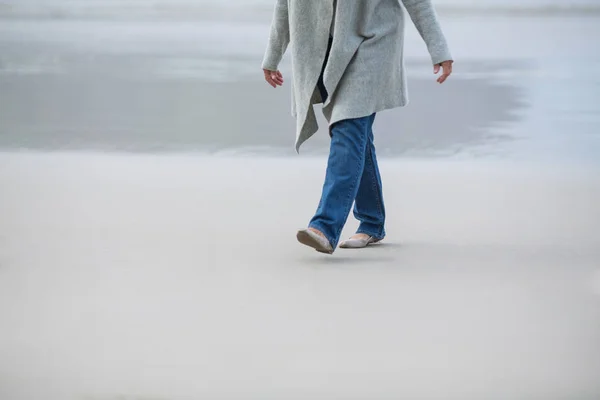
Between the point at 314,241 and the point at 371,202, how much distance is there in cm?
32

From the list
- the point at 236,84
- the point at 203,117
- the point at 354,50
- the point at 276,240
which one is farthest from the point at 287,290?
the point at 236,84

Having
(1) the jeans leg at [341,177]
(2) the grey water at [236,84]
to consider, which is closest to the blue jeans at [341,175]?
(1) the jeans leg at [341,177]

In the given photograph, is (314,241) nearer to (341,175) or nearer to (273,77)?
(341,175)

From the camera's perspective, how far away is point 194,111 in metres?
4.87

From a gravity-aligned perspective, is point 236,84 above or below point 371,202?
below

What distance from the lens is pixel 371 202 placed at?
8.75ft

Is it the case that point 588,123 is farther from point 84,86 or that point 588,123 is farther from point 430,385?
point 430,385

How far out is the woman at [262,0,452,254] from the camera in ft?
8.07

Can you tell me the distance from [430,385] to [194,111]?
339 cm

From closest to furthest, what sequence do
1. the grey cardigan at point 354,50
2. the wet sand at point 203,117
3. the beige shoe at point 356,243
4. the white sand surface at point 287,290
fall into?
the white sand surface at point 287,290, the grey cardigan at point 354,50, the beige shoe at point 356,243, the wet sand at point 203,117

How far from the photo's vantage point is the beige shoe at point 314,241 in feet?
7.77

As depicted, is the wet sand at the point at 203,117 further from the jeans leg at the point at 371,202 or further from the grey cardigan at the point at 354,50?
the grey cardigan at the point at 354,50

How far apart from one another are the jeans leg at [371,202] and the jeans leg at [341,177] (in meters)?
0.14

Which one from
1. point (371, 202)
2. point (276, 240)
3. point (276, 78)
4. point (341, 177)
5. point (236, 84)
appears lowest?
point (236, 84)
